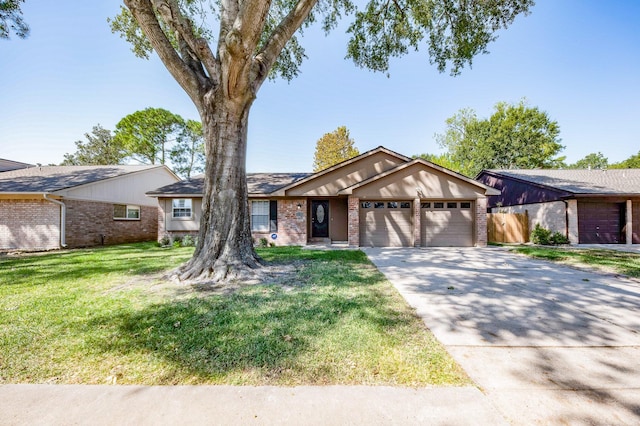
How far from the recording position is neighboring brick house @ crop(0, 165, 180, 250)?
12250 millimetres

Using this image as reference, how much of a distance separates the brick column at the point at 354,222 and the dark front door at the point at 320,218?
2167 mm

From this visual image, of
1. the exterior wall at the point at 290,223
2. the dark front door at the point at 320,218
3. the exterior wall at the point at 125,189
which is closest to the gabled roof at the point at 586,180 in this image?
the dark front door at the point at 320,218

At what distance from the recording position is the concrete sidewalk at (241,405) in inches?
75.8

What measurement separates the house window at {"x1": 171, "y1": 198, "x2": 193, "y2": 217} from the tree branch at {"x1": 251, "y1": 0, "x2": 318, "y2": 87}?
9.81 meters

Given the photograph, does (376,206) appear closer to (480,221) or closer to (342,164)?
(342,164)

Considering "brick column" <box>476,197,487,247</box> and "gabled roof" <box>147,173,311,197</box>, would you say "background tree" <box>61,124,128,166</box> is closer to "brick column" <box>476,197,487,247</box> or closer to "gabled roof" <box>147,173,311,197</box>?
"gabled roof" <box>147,173,311,197</box>

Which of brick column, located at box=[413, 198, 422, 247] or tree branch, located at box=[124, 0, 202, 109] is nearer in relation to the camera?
tree branch, located at box=[124, 0, 202, 109]

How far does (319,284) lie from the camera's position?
217 inches

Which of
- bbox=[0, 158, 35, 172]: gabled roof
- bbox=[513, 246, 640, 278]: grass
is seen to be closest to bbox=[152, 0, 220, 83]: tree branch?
bbox=[513, 246, 640, 278]: grass

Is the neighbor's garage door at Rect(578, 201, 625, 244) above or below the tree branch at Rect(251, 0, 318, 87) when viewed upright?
below

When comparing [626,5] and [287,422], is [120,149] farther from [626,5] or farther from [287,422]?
[626,5]

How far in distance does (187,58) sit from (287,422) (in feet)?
25.3

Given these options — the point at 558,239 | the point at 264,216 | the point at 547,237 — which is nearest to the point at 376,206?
the point at 264,216

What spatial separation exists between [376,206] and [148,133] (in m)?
27.1
